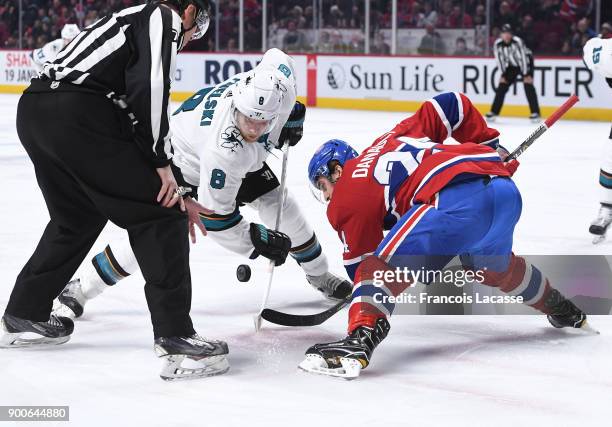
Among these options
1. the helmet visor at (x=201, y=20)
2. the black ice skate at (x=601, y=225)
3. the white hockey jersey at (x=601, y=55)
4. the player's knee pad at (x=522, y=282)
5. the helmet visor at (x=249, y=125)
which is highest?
the helmet visor at (x=201, y=20)

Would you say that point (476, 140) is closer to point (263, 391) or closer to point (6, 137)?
point (263, 391)

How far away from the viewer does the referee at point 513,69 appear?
36.4ft

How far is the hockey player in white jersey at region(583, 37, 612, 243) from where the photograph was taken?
199 inches

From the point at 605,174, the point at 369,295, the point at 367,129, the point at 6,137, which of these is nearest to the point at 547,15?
the point at 367,129

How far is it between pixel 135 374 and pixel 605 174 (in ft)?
10.2

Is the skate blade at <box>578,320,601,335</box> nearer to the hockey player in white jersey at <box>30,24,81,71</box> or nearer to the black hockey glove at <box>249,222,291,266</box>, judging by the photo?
the black hockey glove at <box>249,222,291,266</box>

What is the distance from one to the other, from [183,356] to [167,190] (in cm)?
42

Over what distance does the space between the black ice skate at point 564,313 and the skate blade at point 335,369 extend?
0.74 m

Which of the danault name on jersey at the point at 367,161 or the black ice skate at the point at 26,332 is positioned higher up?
the danault name on jersey at the point at 367,161

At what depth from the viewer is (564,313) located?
10.6ft

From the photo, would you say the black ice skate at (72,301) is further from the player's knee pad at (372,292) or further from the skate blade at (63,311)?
the player's knee pad at (372,292)

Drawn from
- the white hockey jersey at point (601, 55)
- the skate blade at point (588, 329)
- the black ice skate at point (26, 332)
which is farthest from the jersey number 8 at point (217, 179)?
the white hockey jersey at point (601, 55)

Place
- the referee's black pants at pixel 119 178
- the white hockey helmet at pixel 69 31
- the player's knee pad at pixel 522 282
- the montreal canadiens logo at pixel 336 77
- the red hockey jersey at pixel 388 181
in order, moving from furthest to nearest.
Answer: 1. the montreal canadiens logo at pixel 336 77
2. the white hockey helmet at pixel 69 31
3. the player's knee pad at pixel 522 282
4. the red hockey jersey at pixel 388 181
5. the referee's black pants at pixel 119 178

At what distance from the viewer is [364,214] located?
298 cm
